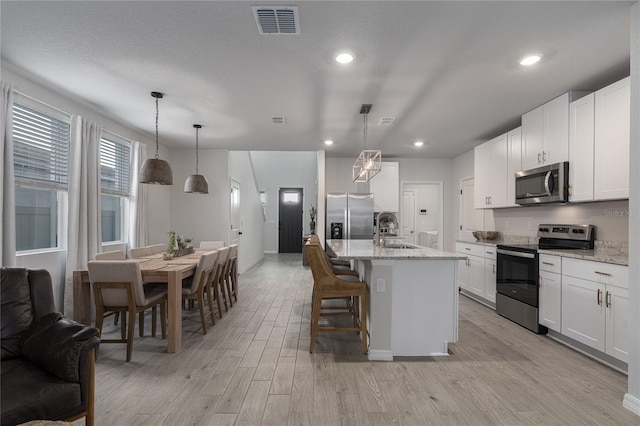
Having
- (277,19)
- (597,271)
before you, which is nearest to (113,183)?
(277,19)

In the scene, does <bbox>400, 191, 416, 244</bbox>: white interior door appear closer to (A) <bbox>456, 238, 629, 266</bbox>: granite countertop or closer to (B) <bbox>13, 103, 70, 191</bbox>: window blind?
(A) <bbox>456, 238, 629, 266</bbox>: granite countertop

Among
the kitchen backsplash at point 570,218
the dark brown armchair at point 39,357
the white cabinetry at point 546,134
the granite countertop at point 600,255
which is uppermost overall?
the white cabinetry at point 546,134

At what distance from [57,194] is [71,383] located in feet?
9.42

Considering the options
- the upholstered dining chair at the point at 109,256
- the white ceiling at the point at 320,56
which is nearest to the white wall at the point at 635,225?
the white ceiling at the point at 320,56

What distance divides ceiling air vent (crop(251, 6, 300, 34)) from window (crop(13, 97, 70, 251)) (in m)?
2.68

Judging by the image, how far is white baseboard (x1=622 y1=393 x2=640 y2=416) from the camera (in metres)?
2.02

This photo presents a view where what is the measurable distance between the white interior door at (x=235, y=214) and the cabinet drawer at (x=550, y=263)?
5045 millimetres

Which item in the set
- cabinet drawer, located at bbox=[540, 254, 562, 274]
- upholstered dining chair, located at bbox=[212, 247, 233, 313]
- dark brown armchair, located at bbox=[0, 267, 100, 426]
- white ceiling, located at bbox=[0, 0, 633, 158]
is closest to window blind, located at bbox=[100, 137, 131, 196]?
white ceiling, located at bbox=[0, 0, 633, 158]

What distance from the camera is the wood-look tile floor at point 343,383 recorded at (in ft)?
6.53

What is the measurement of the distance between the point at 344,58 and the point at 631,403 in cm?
312

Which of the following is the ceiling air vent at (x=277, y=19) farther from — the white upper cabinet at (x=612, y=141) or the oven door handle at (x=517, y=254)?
the oven door handle at (x=517, y=254)

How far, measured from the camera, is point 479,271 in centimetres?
465

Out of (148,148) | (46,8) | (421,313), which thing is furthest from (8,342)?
(148,148)

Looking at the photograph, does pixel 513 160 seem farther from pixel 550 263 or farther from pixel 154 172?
pixel 154 172
